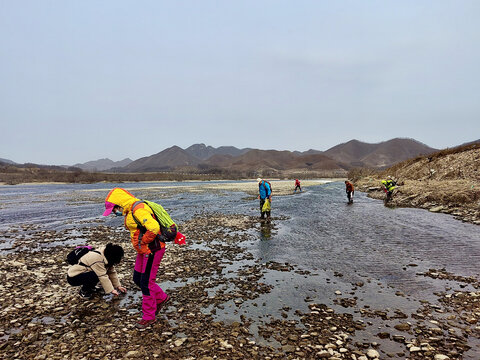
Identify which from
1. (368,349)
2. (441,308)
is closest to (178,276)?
(368,349)

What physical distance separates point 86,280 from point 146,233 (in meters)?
3.58

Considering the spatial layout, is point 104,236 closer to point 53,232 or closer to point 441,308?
point 53,232

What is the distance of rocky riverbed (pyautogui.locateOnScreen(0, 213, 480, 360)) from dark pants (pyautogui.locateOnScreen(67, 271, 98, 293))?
475mm

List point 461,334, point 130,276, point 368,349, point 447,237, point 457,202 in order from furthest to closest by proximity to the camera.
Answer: point 457,202, point 447,237, point 130,276, point 461,334, point 368,349

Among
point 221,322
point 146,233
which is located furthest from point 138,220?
point 221,322

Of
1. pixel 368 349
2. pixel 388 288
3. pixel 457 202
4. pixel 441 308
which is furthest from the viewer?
pixel 457 202

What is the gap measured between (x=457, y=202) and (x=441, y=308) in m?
20.8

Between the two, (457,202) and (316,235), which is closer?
(316,235)

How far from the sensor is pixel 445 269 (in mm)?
9477

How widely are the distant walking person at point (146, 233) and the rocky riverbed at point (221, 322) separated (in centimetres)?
64

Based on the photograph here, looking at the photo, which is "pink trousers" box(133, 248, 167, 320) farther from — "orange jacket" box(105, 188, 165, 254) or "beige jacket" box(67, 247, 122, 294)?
"beige jacket" box(67, 247, 122, 294)

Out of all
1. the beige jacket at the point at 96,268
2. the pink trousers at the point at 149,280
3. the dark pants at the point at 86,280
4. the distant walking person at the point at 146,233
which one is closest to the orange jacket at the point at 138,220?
the distant walking person at the point at 146,233

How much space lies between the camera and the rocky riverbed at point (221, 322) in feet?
16.8

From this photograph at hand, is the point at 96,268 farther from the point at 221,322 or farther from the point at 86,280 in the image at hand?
the point at 221,322
